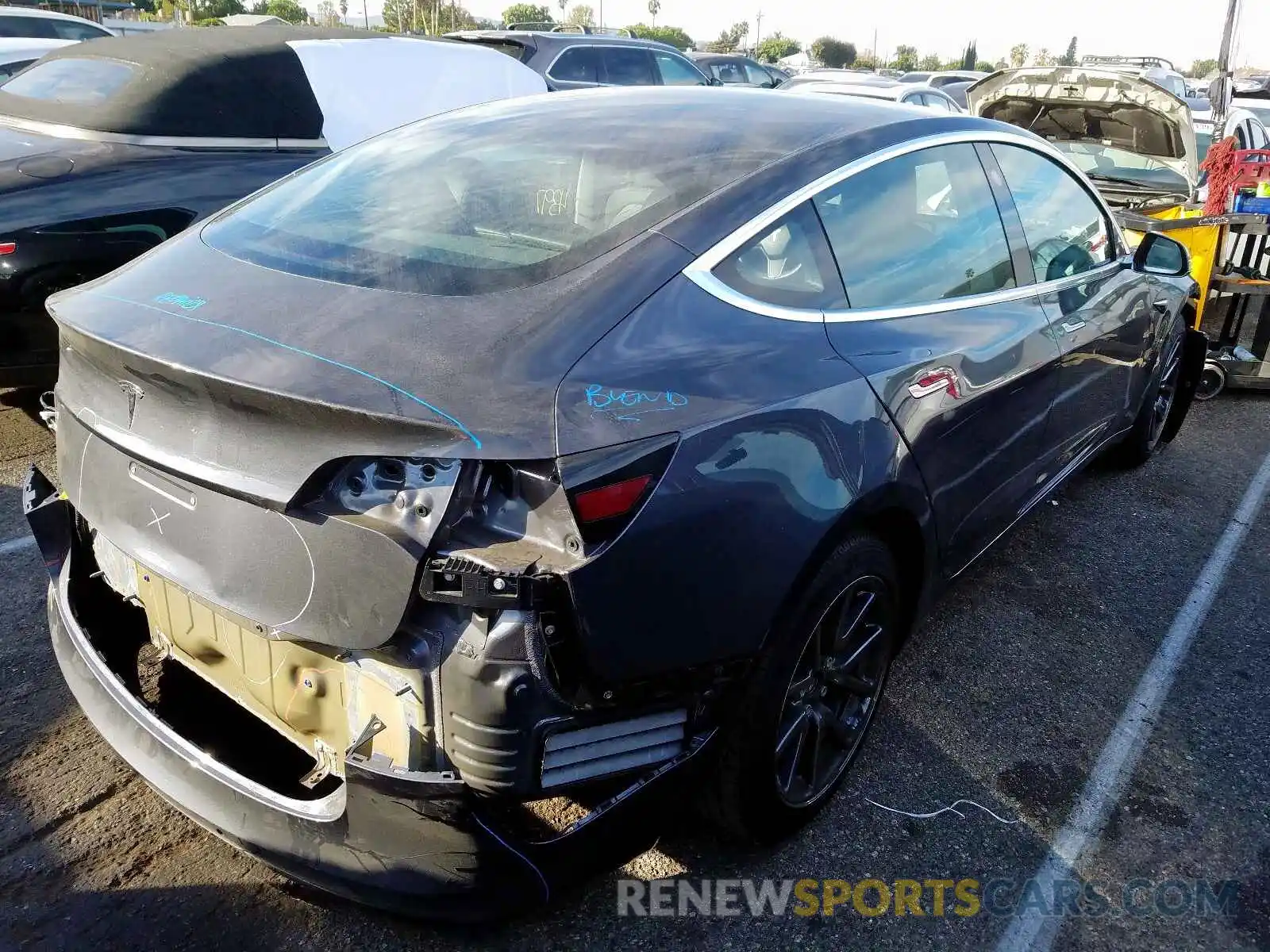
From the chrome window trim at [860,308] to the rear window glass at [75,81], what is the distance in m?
4.12

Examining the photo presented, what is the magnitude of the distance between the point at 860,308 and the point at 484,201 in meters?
0.97

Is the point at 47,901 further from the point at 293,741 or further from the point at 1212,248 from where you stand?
the point at 1212,248

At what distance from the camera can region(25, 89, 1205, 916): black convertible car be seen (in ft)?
5.56

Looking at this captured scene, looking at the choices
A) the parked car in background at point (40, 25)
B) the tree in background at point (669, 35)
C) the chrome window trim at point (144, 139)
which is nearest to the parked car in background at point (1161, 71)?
the chrome window trim at point (144, 139)

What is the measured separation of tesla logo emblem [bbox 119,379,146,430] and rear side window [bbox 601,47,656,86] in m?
9.46

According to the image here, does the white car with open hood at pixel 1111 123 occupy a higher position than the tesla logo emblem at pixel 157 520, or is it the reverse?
the white car with open hood at pixel 1111 123

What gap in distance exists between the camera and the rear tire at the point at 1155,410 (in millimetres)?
4645

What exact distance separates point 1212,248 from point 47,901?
6.65m

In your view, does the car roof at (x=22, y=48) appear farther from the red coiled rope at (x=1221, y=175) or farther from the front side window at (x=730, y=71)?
the front side window at (x=730, y=71)

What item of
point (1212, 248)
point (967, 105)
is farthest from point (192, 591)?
point (967, 105)

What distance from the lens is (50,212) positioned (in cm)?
393


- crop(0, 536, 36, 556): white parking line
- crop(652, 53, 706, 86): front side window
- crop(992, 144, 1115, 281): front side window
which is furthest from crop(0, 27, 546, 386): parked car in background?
crop(652, 53, 706, 86): front side window

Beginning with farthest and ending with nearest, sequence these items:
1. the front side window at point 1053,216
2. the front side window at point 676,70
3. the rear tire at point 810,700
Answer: the front side window at point 676,70 < the front side window at point 1053,216 < the rear tire at point 810,700

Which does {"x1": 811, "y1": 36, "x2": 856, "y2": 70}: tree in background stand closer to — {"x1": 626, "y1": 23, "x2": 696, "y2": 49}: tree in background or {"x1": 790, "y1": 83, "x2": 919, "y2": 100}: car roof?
{"x1": 626, "y1": 23, "x2": 696, "y2": 49}: tree in background
